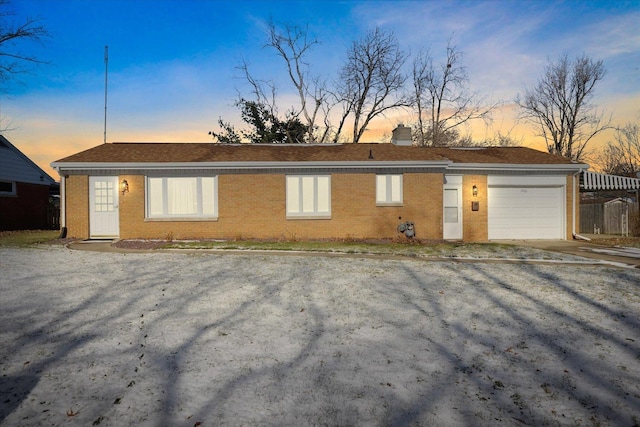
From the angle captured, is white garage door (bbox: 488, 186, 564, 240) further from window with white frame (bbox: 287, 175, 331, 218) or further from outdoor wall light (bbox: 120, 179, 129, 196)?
outdoor wall light (bbox: 120, 179, 129, 196)

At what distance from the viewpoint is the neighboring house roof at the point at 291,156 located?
1459 cm

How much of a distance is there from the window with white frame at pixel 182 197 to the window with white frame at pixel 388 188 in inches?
242

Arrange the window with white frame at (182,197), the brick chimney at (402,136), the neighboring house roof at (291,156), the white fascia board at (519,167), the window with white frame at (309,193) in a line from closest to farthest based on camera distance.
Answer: the neighboring house roof at (291,156)
the window with white frame at (182,197)
the window with white frame at (309,193)
the white fascia board at (519,167)
the brick chimney at (402,136)

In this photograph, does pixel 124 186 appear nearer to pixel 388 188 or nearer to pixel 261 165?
pixel 261 165

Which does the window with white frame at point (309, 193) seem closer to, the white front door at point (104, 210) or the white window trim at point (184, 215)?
the white window trim at point (184, 215)

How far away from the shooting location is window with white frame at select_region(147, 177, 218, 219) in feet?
48.6

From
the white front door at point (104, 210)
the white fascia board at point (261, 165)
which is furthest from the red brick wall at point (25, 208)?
the white front door at point (104, 210)

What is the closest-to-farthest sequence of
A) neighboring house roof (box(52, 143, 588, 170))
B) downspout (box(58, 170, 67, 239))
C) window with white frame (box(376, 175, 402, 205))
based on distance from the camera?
downspout (box(58, 170, 67, 239)) < neighboring house roof (box(52, 143, 588, 170)) < window with white frame (box(376, 175, 402, 205))

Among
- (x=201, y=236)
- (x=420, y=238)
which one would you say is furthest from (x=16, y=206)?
(x=420, y=238)

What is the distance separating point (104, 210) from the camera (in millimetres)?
14711

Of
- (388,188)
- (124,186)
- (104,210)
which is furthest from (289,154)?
(104,210)

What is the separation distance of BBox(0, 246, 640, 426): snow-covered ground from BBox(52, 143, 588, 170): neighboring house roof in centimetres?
689

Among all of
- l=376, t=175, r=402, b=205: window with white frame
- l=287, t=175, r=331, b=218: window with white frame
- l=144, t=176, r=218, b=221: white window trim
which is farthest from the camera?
l=376, t=175, r=402, b=205: window with white frame

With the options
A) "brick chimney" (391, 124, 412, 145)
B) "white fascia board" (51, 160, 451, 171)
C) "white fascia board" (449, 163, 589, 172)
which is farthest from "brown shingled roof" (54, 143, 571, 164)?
"brick chimney" (391, 124, 412, 145)
